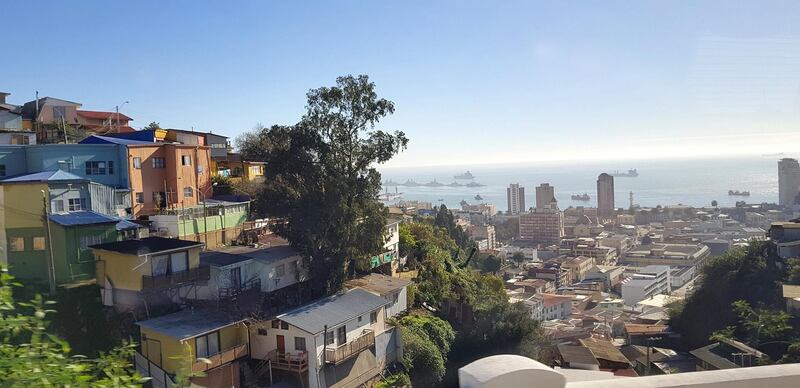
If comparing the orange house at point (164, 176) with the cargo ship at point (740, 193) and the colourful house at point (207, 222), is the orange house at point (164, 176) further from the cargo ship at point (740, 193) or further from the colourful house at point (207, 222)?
the cargo ship at point (740, 193)

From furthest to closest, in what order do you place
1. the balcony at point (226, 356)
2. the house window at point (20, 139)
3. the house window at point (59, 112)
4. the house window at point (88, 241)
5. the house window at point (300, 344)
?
the house window at point (59, 112), the house window at point (20, 139), the house window at point (88, 241), the house window at point (300, 344), the balcony at point (226, 356)

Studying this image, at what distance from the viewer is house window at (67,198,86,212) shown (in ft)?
35.8

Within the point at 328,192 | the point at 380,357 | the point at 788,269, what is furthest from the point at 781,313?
the point at 328,192

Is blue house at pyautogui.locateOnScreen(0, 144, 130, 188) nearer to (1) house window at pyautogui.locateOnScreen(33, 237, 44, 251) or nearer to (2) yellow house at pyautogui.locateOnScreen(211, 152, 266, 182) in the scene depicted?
(1) house window at pyautogui.locateOnScreen(33, 237, 44, 251)

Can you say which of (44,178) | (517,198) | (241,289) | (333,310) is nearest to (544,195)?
(517,198)


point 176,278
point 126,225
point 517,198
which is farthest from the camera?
point 517,198

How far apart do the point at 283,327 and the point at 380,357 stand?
2.62m

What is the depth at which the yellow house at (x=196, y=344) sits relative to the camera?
28.2 feet

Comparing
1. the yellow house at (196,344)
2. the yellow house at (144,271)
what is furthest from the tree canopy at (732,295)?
the yellow house at (144,271)

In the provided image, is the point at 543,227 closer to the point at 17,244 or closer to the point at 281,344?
the point at 281,344

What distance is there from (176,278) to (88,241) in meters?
2.07

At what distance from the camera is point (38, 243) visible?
10211 millimetres

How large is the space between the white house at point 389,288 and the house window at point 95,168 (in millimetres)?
6464

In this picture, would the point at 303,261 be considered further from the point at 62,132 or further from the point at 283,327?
the point at 62,132
